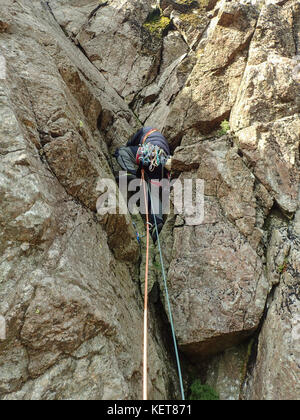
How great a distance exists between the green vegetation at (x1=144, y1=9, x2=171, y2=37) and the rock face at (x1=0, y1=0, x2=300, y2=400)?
2508 mm

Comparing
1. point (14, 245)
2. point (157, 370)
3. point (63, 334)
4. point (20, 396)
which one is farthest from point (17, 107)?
point (157, 370)

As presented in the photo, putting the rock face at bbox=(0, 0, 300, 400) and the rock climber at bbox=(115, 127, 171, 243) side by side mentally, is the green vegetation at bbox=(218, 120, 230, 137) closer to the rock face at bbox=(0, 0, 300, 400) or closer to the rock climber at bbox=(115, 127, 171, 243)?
the rock face at bbox=(0, 0, 300, 400)

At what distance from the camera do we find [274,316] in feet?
12.9

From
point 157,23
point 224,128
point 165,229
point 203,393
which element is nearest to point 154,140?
point 224,128

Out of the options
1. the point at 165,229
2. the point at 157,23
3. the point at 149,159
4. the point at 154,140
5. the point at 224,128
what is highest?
the point at 157,23

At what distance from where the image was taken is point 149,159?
20.1 feet

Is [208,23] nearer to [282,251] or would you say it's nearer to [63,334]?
[282,251]

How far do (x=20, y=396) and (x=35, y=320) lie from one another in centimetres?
66

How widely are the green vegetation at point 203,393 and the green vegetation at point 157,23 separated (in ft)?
32.1

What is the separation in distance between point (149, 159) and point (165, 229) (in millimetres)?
1629

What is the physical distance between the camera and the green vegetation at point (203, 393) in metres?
3.98

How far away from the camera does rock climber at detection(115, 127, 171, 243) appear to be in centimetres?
610

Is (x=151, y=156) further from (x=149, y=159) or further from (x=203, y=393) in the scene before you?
(x=203, y=393)

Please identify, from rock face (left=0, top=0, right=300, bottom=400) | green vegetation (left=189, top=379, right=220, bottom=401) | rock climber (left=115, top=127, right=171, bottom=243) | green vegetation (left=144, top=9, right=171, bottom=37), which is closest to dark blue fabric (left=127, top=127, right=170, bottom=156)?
rock climber (left=115, top=127, right=171, bottom=243)
